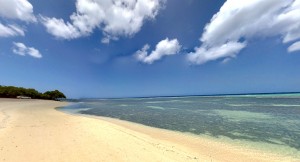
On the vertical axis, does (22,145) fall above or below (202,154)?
above

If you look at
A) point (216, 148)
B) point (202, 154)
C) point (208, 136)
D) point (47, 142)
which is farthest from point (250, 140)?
point (47, 142)

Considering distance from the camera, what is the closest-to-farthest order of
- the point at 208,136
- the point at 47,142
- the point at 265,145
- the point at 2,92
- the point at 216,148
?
1. the point at 47,142
2. the point at 216,148
3. the point at 265,145
4. the point at 208,136
5. the point at 2,92

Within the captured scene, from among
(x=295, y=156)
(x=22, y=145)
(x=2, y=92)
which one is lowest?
(x=295, y=156)

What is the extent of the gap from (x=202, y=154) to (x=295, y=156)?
4686mm

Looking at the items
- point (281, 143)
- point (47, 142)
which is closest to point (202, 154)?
point (281, 143)

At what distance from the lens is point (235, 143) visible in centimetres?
1014

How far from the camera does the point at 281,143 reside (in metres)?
10.1

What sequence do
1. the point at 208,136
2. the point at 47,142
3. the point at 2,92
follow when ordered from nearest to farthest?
the point at 47,142, the point at 208,136, the point at 2,92

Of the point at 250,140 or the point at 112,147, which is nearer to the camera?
the point at 112,147

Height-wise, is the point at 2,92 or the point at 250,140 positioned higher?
the point at 2,92

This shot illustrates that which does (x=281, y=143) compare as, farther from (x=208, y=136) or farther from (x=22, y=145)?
(x=22, y=145)

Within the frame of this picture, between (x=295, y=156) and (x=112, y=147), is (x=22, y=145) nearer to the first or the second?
(x=112, y=147)

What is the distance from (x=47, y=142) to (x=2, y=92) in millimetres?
83418

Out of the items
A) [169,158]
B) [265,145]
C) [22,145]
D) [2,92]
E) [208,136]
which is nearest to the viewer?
[169,158]
